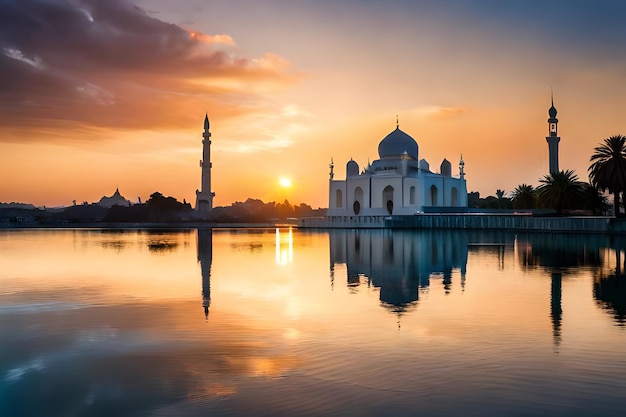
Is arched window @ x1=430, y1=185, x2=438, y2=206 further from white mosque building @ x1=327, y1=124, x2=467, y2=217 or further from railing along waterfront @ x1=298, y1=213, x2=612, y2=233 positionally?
railing along waterfront @ x1=298, y1=213, x2=612, y2=233

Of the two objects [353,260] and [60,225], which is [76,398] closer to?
[353,260]

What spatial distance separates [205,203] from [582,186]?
5319 cm

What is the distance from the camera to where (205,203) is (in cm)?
8725

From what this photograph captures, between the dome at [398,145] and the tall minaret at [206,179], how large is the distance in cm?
2577

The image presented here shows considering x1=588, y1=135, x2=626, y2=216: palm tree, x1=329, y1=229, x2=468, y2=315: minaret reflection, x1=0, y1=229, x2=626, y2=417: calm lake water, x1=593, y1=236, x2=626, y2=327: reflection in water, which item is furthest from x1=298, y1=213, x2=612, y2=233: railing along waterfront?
x1=0, y1=229, x2=626, y2=417: calm lake water

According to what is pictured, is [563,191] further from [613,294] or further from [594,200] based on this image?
[613,294]

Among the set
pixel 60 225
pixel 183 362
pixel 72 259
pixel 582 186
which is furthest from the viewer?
pixel 60 225

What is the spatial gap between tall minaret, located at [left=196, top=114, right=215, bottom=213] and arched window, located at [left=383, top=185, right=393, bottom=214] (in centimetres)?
2699

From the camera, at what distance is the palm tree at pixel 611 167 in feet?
131

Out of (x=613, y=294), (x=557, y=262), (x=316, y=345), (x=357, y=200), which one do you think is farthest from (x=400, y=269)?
(x=357, y=200)

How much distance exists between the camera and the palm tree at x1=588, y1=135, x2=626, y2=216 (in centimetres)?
3994

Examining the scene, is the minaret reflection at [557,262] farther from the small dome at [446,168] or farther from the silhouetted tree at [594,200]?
the small dome at [446,168]

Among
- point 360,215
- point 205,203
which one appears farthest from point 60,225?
point 360,215

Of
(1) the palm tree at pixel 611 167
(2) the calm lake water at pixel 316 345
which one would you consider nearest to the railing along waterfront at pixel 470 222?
(1) the palm tree at pixel 611 167
